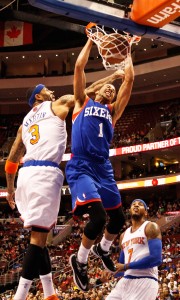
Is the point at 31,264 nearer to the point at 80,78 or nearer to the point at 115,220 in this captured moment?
the point at 115,220

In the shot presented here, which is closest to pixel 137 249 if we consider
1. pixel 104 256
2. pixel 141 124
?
pixel 104 256

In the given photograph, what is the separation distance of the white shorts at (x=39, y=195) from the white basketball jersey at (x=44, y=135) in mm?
160

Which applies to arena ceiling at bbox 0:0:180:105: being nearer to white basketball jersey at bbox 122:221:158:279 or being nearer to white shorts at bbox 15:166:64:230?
white basketball jersey at bbox 122:221:158:279

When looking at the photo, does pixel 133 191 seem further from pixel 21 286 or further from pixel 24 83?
pixel 21 286

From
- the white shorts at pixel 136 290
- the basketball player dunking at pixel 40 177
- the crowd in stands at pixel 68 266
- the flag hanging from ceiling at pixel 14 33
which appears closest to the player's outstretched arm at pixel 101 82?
the basketball player dunking at pixel 40 177

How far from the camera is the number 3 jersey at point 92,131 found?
5.12 metres

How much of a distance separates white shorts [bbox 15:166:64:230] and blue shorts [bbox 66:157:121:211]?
0.69ft

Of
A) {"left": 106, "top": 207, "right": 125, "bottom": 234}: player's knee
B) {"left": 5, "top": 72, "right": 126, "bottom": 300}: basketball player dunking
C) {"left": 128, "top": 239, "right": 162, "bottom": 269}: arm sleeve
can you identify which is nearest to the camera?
{"left": 5, "top": 72, "right": 126, "bottom": 300}: basketball player dunking

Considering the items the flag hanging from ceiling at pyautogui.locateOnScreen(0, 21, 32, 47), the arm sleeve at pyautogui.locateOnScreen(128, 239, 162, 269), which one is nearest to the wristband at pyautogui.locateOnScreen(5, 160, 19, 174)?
the arm sleeve at pyautogui.locateOnScreen(128, 239, 162, 269)

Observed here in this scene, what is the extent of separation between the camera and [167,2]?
4918mm

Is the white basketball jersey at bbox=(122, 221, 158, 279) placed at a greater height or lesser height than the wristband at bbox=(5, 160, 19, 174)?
lesser

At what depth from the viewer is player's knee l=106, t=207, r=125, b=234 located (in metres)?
5.23

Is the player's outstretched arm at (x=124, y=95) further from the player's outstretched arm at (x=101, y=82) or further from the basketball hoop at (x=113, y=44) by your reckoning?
the basketball hoop at (x=113, y=44)

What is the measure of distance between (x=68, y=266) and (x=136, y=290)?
1342 centimetres
